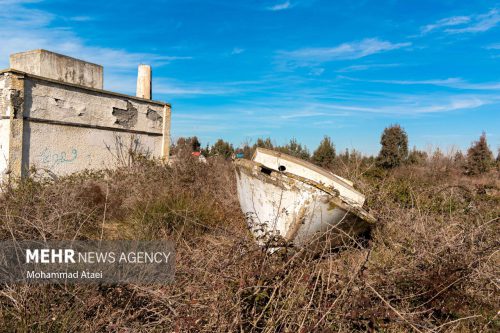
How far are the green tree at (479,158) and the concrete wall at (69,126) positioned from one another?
1841 centimetres

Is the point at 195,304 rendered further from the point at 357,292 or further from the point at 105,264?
the point at 357,292

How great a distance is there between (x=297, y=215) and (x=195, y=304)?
2.15m

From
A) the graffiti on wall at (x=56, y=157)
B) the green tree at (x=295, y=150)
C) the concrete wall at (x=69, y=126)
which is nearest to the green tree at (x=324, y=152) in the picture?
the green tree at (x=295, y=150)

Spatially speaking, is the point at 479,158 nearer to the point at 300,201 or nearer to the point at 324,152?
the point at 324,152

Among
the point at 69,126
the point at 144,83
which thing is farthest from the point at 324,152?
the point at 69,126

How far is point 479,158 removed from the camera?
69.8ft

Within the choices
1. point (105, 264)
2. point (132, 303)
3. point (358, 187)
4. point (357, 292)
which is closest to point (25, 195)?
point (105, 264)

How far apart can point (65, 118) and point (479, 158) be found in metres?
21.8

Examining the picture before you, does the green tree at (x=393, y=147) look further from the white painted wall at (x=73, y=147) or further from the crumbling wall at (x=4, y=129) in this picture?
the crumbling wall at (x=4, y=129)

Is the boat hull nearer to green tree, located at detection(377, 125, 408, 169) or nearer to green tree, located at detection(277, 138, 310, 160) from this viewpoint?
green tree, located at detection(277, 138, 310, 160)

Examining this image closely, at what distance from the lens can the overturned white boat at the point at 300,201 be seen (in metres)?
4.59

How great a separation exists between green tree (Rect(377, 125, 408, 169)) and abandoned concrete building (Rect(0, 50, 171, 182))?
1509 cm

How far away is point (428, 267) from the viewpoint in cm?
371

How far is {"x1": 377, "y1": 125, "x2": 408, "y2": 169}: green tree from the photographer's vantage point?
869 inches
